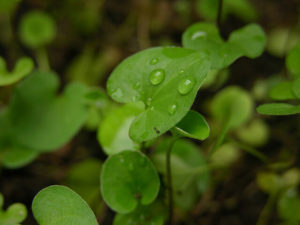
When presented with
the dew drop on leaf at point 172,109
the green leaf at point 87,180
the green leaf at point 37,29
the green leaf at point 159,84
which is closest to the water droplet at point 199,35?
the green leaf at point 159,84

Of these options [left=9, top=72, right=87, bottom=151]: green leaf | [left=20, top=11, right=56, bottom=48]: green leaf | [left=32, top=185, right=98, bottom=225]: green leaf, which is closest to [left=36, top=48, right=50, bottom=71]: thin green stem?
[left=20, top=11, right=56, bottom=48]: green leaf

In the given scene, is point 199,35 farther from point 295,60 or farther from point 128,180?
point 128,180

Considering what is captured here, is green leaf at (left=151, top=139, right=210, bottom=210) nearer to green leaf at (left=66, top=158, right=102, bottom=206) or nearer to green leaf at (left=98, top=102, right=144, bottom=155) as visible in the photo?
green leaf at (left=98, top=102, right=144, bottom=155)

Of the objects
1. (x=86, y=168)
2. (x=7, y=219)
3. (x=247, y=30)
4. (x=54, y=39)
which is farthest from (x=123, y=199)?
(x=54, y=39)

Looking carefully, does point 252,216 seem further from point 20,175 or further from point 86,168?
point 20,175

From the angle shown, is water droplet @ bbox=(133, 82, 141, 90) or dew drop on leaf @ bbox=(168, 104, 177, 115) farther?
water droplet @ bbox=(133, 82, 141, 90)

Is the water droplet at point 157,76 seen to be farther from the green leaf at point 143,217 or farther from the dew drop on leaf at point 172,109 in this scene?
the green leaf at point 143,217
